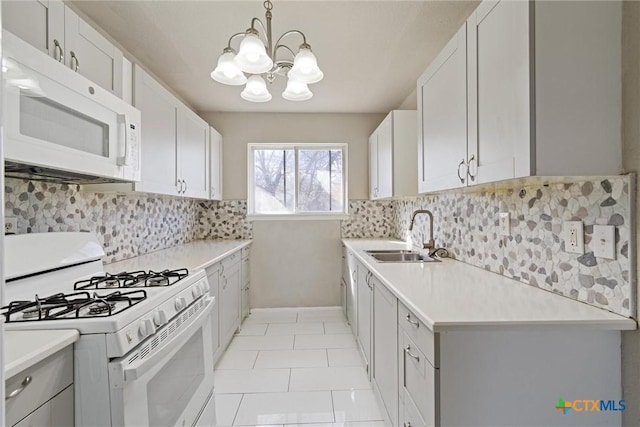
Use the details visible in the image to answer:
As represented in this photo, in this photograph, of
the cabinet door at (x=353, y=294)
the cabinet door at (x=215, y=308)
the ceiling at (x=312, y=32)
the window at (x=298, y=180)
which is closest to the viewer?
the ceiling at (x=312, y=32)

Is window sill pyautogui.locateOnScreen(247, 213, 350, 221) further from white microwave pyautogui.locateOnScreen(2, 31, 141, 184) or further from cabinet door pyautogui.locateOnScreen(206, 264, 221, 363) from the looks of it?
white microwave pyautogui.locateOnScreen(2, 31, 141, 184)

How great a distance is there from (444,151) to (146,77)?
6.00 ft

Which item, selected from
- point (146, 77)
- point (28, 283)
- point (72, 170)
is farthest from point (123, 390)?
point (146, 77)

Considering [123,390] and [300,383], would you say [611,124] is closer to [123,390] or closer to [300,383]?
[123,390]

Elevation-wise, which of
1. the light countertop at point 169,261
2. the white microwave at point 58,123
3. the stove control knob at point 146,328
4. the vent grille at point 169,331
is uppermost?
the white microwave at point 58,123

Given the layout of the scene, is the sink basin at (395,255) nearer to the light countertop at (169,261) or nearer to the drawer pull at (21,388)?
the light countertop at (169,261)

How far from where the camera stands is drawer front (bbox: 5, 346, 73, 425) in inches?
33.6

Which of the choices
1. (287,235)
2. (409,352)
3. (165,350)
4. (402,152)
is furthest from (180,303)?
(287,235)

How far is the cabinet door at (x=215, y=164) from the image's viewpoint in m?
3.56

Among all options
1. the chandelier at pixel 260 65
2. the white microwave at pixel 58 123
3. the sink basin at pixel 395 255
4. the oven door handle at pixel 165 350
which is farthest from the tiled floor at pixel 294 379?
the chandelier at pixel 260 65

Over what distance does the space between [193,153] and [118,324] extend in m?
2.18

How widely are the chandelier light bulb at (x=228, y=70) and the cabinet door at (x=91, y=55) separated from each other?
0.51 meters

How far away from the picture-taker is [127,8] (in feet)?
6.42

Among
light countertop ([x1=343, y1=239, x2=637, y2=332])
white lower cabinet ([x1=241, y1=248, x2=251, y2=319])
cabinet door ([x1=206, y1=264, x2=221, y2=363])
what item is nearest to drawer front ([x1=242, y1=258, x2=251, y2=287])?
white lower cabinet ([x1=241, y1=248, x2=251, y2=319])
